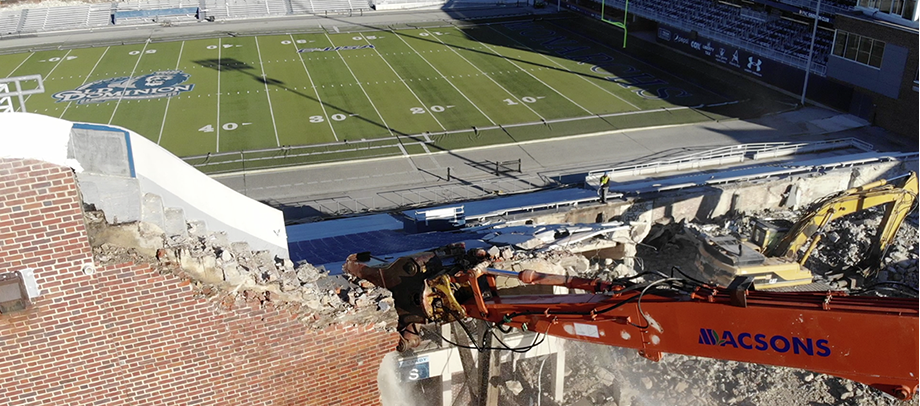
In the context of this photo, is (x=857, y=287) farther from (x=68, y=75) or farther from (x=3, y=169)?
(x=68, y=75)

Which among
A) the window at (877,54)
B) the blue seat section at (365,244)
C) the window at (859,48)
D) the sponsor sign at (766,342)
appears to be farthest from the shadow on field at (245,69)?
the sponsor sign at (766,342)

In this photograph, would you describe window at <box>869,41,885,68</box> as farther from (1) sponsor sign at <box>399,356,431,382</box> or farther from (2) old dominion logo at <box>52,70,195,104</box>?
(2) old dominion logo at <box>52,70,195,104</box>

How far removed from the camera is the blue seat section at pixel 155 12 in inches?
1945

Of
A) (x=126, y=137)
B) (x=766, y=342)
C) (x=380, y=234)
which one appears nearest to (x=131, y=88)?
(x=380, y=234)

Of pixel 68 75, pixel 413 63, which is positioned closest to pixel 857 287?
pixel 413 63

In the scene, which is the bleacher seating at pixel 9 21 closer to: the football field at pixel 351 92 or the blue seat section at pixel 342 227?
the football field at pixel 351 92

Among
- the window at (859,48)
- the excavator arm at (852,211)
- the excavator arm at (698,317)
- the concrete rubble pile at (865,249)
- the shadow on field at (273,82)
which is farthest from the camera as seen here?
the window at (859,48)

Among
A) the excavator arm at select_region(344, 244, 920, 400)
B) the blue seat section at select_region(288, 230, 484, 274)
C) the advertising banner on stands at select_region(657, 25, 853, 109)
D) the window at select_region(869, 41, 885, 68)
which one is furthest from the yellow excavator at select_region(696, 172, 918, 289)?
the advertising banner on stands at select_region(657, 25, 853, 109)

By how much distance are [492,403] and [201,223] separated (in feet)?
21.8

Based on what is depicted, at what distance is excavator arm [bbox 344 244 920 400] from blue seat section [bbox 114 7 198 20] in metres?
44.5

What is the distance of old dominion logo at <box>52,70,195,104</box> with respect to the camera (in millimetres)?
34625

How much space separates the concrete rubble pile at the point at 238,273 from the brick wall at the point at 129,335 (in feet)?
0.34

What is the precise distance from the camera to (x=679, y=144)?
28.5 m

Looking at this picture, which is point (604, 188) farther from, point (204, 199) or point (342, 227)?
point (204, 199)
